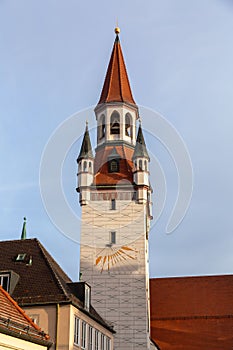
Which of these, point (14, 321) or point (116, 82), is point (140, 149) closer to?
point (116, 82)

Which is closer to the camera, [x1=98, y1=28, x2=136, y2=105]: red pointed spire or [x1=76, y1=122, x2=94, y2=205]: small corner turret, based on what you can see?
[x1=76, y1=122, x2=94, y2=205]: small corner turret

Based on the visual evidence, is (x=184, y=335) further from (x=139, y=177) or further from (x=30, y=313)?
(x=30, y=313)

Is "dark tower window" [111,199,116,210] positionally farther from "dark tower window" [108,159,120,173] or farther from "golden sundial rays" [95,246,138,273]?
"golden sundial rays" [95,246,138,273]

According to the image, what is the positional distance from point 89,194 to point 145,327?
13.0 metres

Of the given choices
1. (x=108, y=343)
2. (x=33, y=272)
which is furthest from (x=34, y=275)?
(x=108, y=343)

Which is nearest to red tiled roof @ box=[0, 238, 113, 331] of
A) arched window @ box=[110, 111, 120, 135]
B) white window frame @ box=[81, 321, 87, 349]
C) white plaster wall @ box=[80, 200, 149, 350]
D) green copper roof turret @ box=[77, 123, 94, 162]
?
white window frame @ box=[81, 321, 87, 349]

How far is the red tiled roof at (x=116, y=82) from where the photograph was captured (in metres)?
57.3

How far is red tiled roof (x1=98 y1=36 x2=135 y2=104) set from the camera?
188 ft

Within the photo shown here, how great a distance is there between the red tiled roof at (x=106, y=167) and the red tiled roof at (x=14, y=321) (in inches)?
1182

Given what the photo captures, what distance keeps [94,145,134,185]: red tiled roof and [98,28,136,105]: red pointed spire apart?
235 inches

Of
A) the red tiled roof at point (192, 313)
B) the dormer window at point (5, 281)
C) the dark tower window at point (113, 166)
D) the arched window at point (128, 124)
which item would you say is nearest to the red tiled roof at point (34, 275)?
the dormer window at point (5, 281)

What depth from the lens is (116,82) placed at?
59.0m

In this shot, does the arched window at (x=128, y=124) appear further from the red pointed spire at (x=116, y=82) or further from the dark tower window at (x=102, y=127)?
the dark tower window at (x=102, y=127)

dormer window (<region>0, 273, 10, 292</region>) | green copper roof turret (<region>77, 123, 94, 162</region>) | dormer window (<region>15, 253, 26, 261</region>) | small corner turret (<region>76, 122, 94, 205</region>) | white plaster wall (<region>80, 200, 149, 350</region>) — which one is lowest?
dormer window (<region>0, 273, 10, 292</region>)
